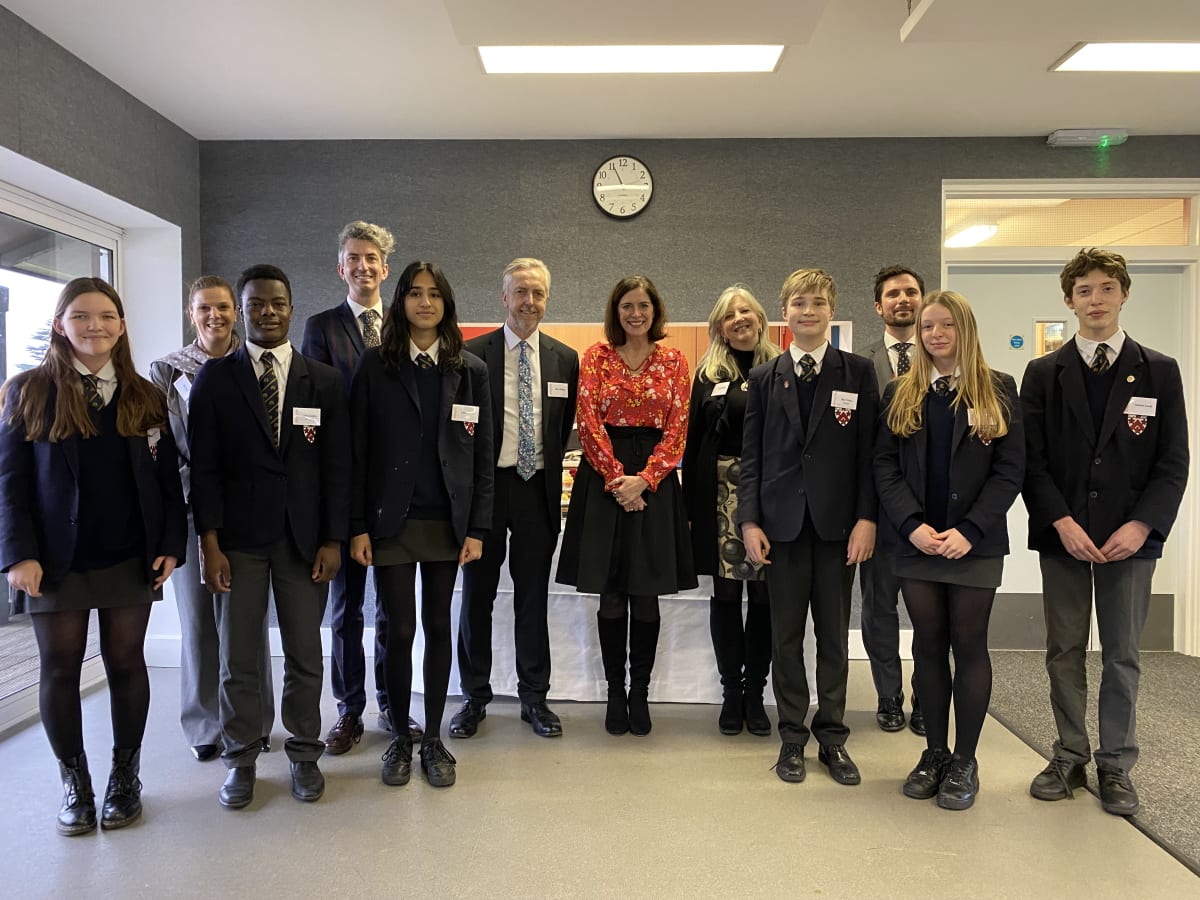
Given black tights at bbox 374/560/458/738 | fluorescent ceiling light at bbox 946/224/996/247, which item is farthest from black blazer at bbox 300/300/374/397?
fluorescent ceiling light at bbox 946/224/996/247

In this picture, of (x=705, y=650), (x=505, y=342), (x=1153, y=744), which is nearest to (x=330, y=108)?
(x=505, y=342)

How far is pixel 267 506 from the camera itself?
2414 millimetres

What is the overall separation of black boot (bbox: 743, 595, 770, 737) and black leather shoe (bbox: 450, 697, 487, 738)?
3.68ft

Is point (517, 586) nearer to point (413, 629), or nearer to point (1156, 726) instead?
point (413, 629)

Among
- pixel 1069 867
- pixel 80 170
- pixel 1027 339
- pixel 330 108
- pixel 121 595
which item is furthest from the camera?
pixel 1027 339

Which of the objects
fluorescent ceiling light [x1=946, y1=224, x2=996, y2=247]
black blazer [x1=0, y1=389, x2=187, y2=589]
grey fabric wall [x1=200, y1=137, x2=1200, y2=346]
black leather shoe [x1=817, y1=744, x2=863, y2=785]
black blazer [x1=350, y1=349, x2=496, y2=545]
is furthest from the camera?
fluorescent ceiling light [x1=946, y1=224, x2=996, y2=247]

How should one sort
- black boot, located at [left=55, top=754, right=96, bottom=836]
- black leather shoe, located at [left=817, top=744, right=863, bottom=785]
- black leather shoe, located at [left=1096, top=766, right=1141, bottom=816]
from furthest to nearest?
black leather shoe, located at [left=817, top=744, right=863, bottom=785]
black leather shoe, located at [left=1096, top=766, right=1141, bottom=816]
black boot, located at [left=55, top=754, right=96, bottom=836]

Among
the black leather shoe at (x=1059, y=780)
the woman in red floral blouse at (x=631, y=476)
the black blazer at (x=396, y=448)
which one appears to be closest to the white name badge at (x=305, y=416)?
the black blazer at (x=396, y=448)

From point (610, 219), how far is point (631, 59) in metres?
1.14

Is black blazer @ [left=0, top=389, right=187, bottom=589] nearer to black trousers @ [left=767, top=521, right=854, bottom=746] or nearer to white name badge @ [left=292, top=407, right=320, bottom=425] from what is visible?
white name badge @ [left=292, top=407, right=320, bottom=425]

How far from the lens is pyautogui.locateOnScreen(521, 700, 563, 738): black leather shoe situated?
306cm

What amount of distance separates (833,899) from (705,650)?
1.49 m

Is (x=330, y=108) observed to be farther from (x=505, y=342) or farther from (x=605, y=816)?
(x=605, y=816)

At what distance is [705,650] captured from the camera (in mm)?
3451
